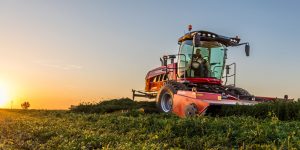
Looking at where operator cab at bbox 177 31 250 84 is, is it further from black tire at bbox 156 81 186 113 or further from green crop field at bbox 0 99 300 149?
green crop field at bbox 0 99 300 149

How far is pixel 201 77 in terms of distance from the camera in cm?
1956

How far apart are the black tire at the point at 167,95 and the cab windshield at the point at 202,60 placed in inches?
53.6

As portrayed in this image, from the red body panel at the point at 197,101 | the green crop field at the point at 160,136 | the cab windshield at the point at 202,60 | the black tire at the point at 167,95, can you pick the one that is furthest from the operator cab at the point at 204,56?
the green crop field at the point at 160,136

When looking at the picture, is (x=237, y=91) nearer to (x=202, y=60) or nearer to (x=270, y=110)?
(x=202, y=60)

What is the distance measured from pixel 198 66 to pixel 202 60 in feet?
1.33

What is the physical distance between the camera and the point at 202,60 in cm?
1991

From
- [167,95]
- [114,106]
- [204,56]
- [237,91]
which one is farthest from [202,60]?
[114,106]

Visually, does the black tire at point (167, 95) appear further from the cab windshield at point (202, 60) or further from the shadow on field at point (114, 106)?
the shadow on field at point (114, 106)

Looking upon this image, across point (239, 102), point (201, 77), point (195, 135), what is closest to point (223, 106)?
point (239, 102)

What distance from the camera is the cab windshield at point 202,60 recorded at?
1964cm

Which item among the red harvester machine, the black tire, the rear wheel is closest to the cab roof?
the red harvester machine

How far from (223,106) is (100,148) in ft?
25.1

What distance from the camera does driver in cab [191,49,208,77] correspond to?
19.6 meters

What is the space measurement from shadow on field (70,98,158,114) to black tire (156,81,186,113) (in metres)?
2.94
